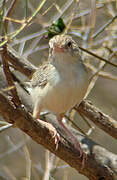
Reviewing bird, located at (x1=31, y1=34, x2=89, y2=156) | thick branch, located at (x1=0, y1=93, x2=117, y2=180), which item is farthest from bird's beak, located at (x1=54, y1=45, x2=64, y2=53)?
thick branch, located at (x1=0, y1=93, x2=117, y2=180)

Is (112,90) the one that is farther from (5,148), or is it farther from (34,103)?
(34,103)

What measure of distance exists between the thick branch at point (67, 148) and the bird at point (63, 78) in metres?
0.10

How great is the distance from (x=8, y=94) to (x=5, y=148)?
3847 mm

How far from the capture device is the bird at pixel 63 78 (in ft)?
11.4

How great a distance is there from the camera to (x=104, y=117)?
160 inches

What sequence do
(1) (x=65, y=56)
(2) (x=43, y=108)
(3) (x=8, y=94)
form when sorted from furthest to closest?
(2) (x=43, y=108) → (1) (x=65, y=56) → (3) (x=8, y=94)

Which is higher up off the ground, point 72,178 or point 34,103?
point 34,103

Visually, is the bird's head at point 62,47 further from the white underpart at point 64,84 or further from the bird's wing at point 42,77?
the bird's wing at point 42,77

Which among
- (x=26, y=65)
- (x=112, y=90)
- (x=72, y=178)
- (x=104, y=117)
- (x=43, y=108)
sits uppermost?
(x=26, y=65)

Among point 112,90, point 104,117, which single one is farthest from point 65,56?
point 112,90

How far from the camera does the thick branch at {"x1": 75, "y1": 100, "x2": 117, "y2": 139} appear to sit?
401 centimetres

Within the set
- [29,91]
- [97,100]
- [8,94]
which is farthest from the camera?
[97,100]

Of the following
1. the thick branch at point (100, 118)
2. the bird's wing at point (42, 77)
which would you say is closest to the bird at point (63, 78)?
the bird's wing at point (42, 77)

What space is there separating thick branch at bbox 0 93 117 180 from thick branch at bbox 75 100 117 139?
0.29 m
